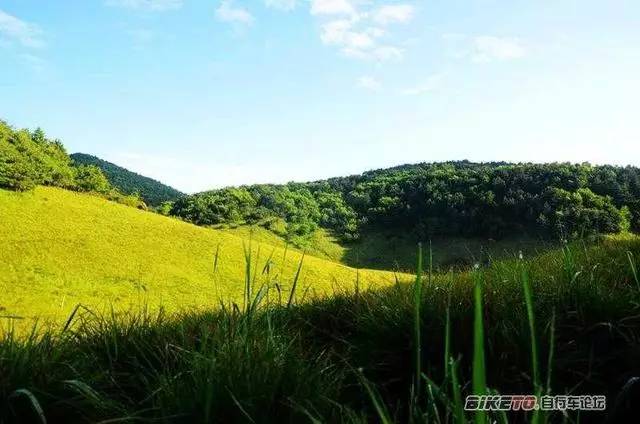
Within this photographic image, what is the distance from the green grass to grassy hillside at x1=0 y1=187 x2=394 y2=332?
109ft

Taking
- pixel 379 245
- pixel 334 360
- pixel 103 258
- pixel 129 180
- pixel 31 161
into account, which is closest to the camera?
pixel 334 360

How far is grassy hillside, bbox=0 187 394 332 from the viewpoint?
1670 inches

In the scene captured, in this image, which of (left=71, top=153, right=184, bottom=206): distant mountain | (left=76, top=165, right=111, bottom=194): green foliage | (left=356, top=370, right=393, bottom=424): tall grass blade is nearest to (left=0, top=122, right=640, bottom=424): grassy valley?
(left=356, top=370, right=393, bottom=424): tall grass blade

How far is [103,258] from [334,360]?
50.0 meters

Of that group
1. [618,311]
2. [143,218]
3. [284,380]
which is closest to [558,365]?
[618,311]

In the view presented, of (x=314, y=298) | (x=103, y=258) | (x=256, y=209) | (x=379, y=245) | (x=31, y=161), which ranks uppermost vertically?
(x=31, y=161)

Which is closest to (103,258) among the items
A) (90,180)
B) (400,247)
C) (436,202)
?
(90,180)

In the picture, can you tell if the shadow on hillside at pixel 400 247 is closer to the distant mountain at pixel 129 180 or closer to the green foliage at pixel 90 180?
the green foliage at pixel 90 180

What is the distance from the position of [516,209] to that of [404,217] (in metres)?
26.8

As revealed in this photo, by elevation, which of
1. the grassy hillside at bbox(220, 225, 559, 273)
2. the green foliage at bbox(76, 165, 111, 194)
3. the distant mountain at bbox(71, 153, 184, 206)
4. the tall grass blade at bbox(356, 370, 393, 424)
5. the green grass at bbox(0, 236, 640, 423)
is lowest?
the grassy hillside at bbox(220, 225, 559, 273)

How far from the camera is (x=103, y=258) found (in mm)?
49688

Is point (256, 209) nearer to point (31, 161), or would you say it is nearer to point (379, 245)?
point (379, 245)

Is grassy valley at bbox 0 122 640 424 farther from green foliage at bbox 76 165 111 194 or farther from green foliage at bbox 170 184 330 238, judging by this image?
green foliage at bbox 170 184 330 238

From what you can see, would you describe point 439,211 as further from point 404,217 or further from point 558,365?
point 558,365
